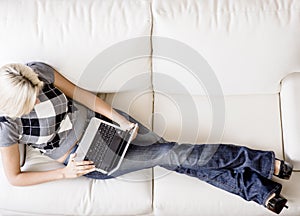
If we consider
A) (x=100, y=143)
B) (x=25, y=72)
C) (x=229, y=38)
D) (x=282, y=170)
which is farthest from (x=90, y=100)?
(x=282, y=170)

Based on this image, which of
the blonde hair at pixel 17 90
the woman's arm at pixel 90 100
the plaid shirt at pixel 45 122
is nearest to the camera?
the blonde hair at pixel 17 90

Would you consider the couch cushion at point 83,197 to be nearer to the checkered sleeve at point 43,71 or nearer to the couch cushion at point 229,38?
the checkered sleeve at point 43,71

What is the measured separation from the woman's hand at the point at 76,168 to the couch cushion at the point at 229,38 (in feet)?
1.46

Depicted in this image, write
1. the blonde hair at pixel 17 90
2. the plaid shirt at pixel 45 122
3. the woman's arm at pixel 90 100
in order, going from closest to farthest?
1. the blonde hair at pixel 17 90
2. the plaid shirt at pixel 45 122
3. the woman's arm at pixel 90 100

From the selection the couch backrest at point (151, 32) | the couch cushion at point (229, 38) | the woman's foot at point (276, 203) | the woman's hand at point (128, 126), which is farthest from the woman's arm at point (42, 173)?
the woman's foot at point (276, 203)

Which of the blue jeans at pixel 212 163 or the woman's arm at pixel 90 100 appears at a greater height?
the woman's arm at pixel 90 100

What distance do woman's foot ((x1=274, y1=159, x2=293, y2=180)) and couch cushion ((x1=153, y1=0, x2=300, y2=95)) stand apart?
310 millimetres

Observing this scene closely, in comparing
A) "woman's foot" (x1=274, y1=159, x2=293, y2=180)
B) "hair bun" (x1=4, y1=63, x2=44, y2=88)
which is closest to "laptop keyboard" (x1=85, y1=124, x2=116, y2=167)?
"hair bun" (x1=4, y1=63, x2=44, y2=88)

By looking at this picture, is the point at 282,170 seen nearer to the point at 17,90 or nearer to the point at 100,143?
the point at 100,143

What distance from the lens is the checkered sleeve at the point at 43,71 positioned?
143 cm

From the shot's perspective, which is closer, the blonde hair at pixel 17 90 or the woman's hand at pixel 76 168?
the blonde hair at pixel 17 90

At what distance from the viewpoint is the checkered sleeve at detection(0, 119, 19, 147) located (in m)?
1.35

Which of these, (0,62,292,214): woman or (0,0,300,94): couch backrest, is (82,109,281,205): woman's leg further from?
(0,0,300,94): couch backrest

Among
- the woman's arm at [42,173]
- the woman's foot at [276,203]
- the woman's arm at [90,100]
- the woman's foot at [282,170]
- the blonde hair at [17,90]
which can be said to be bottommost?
the woman's foot at [276,203]
